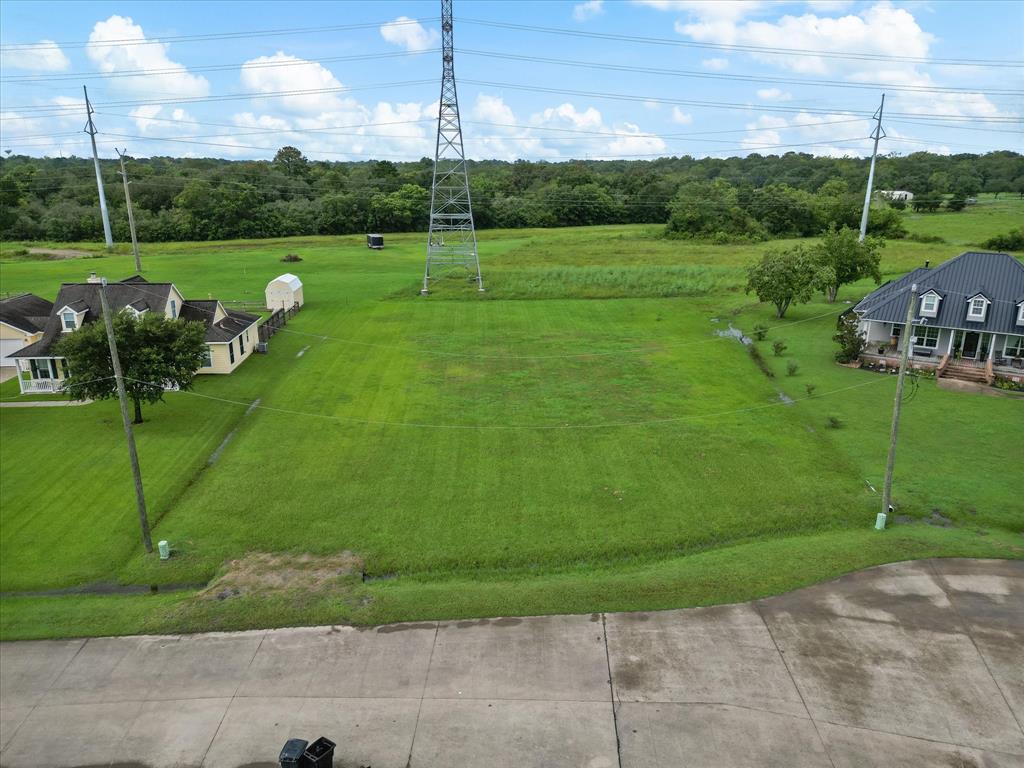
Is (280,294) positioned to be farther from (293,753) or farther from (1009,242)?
(1009,242)

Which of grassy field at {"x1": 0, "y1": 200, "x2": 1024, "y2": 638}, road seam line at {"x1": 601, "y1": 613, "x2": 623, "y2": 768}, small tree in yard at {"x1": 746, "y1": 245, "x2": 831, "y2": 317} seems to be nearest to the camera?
road seam line at {"x1": 601, "y1": 613, "x2": 623, "y2": 768}

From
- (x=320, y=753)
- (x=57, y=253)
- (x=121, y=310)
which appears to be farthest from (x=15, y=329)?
(x=57, y=253)

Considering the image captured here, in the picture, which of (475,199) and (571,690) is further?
(475,199)

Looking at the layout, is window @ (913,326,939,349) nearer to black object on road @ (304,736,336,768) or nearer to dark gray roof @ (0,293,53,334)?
black object on road @ (304,736,336,768)

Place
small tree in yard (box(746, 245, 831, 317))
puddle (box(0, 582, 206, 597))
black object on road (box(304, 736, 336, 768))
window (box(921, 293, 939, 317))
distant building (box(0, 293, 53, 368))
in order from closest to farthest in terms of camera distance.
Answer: black object on road (box(304, 736, 336, 768))
puddle (box(0, 582, 206, 597))
window (box(921, 293, 939, 317))
distant building (box(0, 293, 53, 368))
small tree in yard (box(746, 245, 831, 317))

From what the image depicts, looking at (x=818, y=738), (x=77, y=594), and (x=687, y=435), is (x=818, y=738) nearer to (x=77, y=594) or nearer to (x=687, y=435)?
(x=687, y=435)

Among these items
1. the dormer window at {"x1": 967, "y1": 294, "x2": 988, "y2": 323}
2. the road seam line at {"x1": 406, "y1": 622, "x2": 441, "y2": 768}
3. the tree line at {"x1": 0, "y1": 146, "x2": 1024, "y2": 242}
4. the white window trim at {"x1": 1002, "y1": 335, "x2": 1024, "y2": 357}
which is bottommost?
the road seam line at {"x1": 406, "y1": 622, "x2": 441, "y2": 768}

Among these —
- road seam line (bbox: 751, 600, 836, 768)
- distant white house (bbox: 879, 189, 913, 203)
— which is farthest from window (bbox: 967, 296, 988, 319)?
distant white house (bbox: 879, 189, 913, 203)

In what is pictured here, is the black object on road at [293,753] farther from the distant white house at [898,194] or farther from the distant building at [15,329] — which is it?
the distant white house at [898,194]
